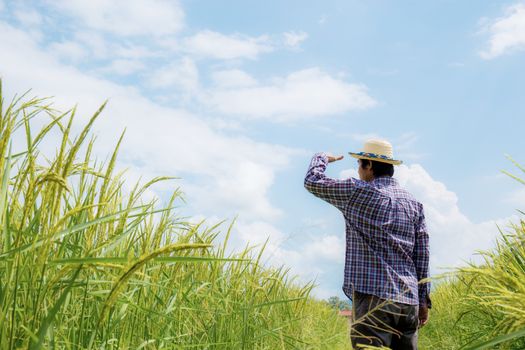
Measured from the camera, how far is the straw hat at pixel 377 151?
4.35 meters

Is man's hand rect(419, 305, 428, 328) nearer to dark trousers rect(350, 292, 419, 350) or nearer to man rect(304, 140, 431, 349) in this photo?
man rect(304, 140, 431, 349)

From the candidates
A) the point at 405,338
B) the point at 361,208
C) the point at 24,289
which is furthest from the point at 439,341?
the point at 24,289

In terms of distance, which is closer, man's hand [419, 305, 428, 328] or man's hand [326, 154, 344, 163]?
man's hand [419, 305, 428, 328]

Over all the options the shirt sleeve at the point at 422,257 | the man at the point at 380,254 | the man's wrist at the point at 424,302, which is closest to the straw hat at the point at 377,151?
the man at the point at 380,254

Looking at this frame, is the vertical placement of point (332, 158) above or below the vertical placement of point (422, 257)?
above

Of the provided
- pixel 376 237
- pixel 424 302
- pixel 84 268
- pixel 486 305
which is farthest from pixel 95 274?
pixel 424 302

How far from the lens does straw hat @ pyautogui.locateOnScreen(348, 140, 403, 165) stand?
4.35 m

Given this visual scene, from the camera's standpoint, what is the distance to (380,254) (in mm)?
3861

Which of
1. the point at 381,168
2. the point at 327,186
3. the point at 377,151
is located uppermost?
the point at 377,151

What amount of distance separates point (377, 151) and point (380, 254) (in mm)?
885

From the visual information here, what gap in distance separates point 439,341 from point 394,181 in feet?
9.48

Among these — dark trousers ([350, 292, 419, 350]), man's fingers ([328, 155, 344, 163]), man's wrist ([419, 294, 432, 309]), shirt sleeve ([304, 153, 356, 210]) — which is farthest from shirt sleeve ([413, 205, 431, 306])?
man's fingers ([328, 155, 344, 163])

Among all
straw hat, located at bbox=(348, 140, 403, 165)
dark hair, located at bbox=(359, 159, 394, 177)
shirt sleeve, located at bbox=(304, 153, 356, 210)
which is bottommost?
shirt sleeve, located at bbox=(304, 153, 356, 210)

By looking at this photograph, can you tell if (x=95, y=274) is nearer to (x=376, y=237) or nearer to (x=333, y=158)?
(x=376, y=237)
